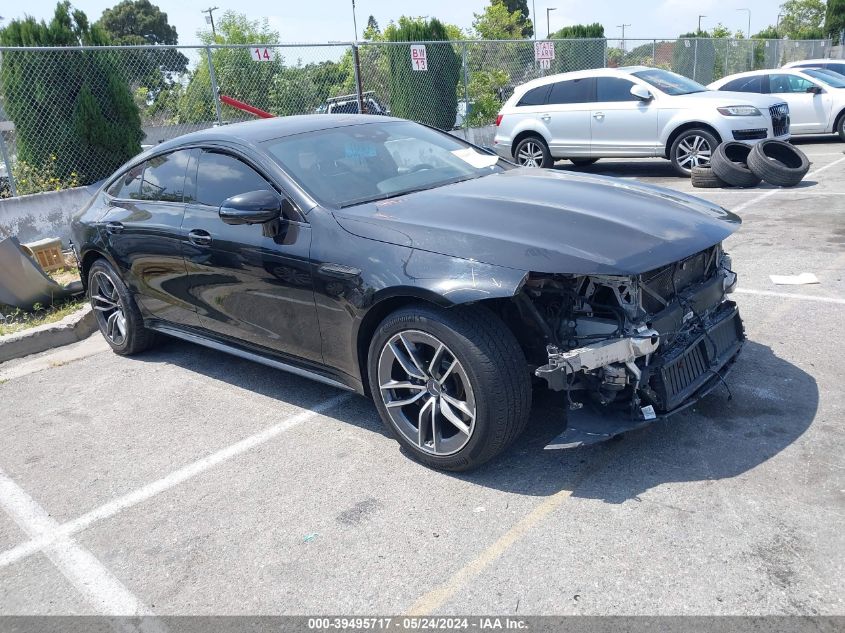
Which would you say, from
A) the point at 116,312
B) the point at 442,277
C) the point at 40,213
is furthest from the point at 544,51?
the point at 442,277

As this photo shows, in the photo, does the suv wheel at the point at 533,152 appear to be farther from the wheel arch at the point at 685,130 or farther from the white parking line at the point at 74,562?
the white parking line at the point at 74,562

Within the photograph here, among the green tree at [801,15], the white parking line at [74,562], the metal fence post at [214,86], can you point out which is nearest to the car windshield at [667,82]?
the metal fence post at [214,86]

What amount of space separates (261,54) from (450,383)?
9.88 m

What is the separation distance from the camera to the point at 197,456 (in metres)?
4.03

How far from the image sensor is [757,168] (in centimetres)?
1012

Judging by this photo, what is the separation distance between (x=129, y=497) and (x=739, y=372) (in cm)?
344

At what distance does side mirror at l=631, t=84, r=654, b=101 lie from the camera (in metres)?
11.7

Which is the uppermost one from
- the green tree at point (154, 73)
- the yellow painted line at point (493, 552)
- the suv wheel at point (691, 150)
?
the green tree at point (154, 73)

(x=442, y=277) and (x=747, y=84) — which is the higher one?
(x=747, y=84)

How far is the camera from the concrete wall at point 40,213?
866 centimetres

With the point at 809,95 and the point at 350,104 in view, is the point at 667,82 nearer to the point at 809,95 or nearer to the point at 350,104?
the point at 809,95

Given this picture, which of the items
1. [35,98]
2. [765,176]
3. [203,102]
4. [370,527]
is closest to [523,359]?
[370,527]

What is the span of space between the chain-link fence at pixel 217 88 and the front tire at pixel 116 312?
4101mm

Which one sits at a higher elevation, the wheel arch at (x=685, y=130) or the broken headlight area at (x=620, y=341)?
the wheel arch at (x=685, y=130)
